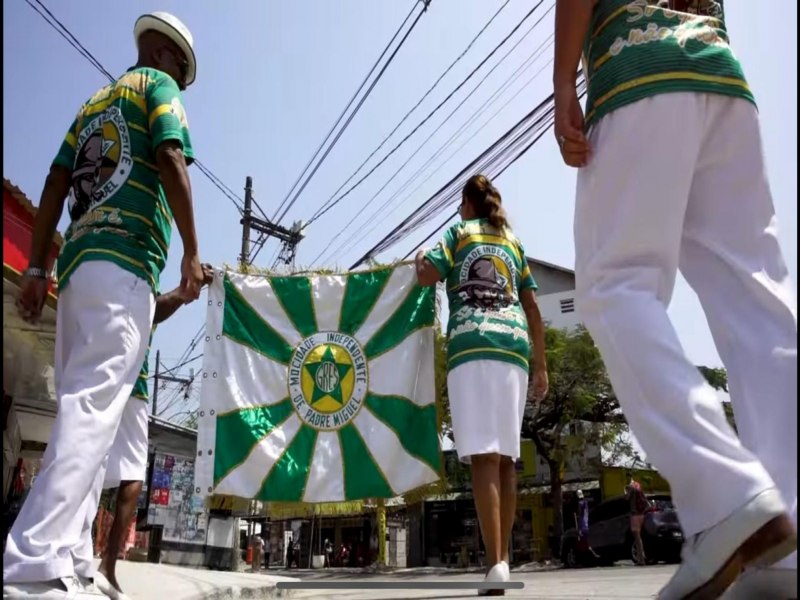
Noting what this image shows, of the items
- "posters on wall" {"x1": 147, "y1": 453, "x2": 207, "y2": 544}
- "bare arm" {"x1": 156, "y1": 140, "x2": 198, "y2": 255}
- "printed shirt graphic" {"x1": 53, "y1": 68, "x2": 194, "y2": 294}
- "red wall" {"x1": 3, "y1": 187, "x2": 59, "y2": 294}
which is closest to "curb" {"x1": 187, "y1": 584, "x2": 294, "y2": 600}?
"printed shirt graphic" {"x1": 53, "y1": 68, "x2": 194, "y2": 294}

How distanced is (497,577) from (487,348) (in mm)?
1043

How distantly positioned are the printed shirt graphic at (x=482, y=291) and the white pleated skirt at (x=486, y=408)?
7 centimetres

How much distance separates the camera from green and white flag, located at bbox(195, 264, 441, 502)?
479 cm

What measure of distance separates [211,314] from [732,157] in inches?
162

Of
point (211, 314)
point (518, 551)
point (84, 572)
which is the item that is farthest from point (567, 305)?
point (84, 572)

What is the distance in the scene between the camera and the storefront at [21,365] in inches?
193

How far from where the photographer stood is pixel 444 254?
391 cm

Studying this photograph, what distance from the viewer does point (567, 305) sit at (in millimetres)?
30359

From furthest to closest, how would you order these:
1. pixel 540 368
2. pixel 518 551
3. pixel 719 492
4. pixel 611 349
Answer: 1. pixel 518 551
2. pixel 540 368
3. pixel 611 349
4. pixel 719 492

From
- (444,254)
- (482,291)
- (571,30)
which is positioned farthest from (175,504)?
(571,30)

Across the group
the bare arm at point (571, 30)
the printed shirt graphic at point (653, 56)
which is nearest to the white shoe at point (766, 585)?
the printed shirt graphic at point (653, 56)

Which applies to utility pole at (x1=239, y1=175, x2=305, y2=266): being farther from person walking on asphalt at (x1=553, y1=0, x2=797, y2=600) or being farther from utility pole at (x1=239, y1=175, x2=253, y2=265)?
person walking on asphalt at (x1=553, y1=0, x2=797, y2=600)

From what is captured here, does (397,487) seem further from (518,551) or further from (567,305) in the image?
(567,305)

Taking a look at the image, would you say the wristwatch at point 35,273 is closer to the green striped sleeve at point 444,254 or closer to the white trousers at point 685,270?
the white trousers at point 685,270
